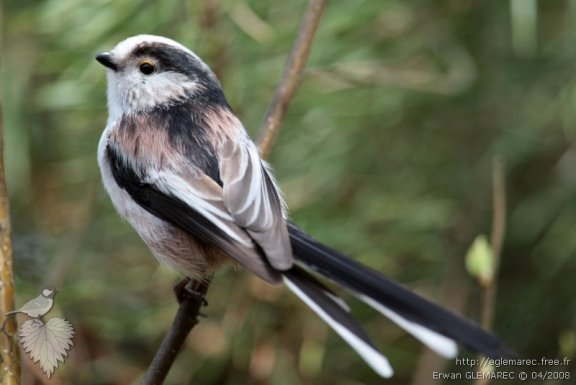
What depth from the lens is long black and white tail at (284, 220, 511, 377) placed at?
1.65 metres

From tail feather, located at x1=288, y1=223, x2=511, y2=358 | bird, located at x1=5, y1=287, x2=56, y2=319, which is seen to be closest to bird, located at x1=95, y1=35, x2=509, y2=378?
tail feather, located at x1=288, y1=223, x2=511, y2=358

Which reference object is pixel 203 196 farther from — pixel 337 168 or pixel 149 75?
pixel 337 168

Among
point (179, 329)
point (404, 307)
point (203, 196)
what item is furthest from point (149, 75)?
point (404, 307)

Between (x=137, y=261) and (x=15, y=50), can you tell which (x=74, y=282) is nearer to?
(x=137, y=261)

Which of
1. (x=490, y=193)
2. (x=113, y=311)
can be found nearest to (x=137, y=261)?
(x=113, y=311)

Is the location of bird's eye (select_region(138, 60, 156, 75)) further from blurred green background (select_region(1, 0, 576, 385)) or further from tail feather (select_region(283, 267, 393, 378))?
tail feather (select_region(283, 267, 393, 378))

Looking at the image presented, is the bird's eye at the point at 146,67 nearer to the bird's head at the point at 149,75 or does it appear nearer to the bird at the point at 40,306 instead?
the bird's head at the point at 149,75

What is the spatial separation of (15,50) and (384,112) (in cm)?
143

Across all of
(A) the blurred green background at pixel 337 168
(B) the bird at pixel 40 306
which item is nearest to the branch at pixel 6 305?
(B) the bird at pixel 40 306

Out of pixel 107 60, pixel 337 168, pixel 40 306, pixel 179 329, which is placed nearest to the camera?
pixel 40 306

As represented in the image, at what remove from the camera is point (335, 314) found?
1.79m

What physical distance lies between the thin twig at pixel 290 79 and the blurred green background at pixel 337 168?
615mm

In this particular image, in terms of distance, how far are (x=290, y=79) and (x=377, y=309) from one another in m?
0.88

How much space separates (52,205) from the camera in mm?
3576
